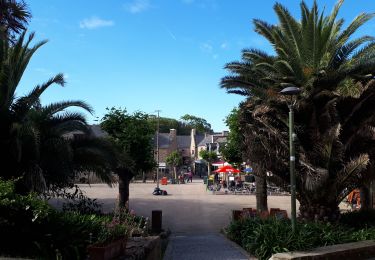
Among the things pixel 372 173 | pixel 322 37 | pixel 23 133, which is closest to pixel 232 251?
pixel 372 173

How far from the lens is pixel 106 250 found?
21.0 feet

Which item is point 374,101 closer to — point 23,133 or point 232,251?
point 232,251

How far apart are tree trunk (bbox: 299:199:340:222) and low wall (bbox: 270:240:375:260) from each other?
8.46ft

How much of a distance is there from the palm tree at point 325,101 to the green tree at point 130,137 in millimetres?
5901

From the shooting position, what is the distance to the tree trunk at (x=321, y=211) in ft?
40.8

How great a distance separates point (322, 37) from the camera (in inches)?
517

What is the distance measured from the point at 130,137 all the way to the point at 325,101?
25.9 feet

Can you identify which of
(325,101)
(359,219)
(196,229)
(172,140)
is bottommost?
(196,229)

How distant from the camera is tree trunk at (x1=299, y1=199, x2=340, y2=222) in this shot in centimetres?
1244

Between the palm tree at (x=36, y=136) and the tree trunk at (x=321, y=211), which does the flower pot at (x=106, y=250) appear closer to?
the palm tree at (x=36, y=136)

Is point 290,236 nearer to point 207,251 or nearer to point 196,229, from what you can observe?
point 207,251

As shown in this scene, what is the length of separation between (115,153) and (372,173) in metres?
7.13

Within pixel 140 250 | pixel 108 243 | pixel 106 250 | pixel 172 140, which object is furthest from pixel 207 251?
pixel 172 140

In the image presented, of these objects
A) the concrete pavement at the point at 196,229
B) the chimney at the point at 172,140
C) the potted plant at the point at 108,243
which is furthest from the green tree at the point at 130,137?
the chimney at the point at 172,140
